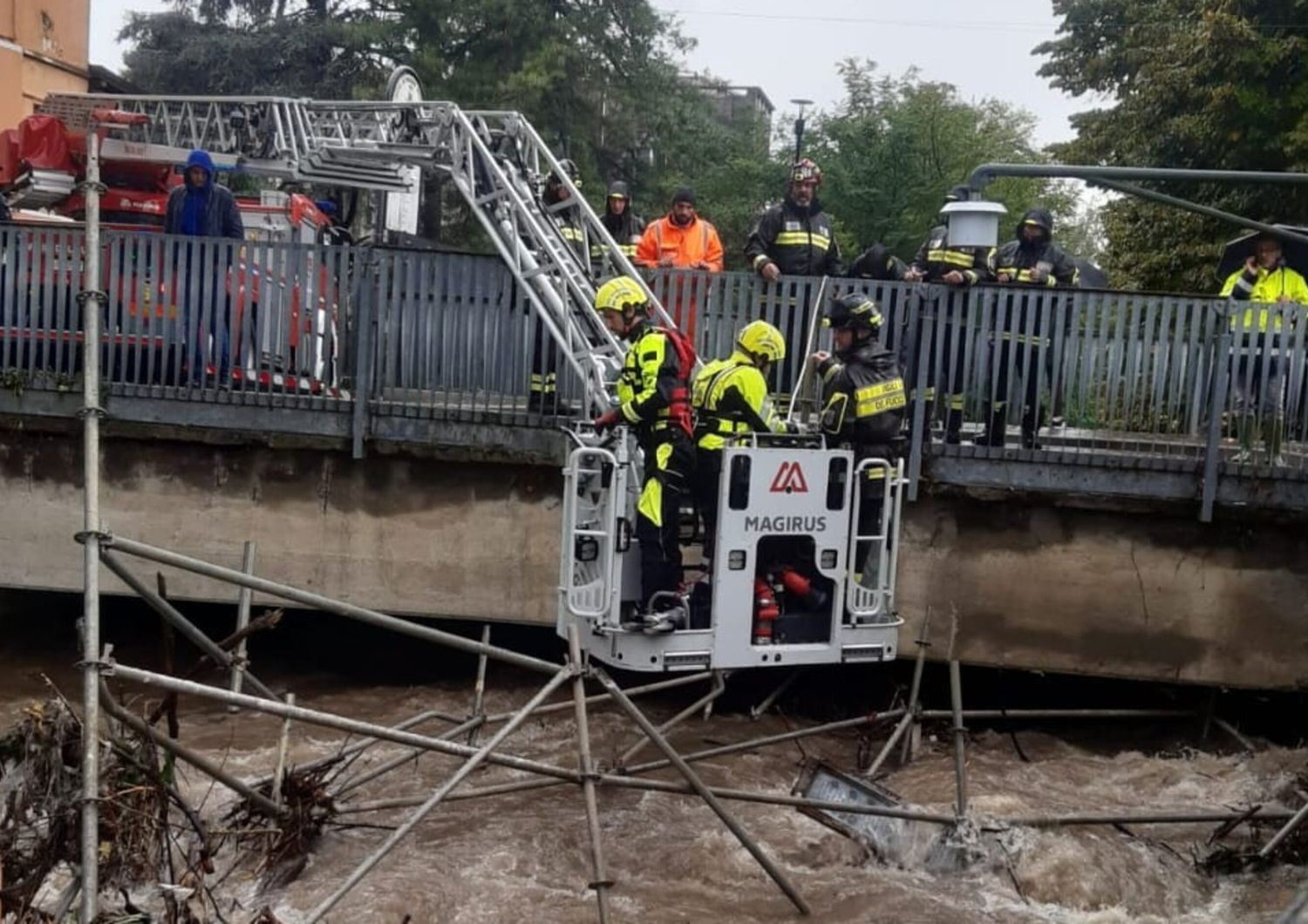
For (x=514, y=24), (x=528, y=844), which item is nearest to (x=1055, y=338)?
(x=528, y=844)

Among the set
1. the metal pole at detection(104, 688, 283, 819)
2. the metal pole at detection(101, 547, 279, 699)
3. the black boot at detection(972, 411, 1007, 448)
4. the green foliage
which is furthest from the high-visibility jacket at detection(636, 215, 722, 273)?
the green foliage

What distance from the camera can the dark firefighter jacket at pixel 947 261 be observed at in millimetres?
11180

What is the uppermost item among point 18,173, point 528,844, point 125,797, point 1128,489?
point 18,173

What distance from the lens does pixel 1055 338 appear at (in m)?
11.1

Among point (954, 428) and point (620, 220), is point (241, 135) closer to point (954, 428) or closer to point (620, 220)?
point (620, 220)

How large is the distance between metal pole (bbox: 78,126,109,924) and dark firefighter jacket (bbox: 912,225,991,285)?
6289 millimetres

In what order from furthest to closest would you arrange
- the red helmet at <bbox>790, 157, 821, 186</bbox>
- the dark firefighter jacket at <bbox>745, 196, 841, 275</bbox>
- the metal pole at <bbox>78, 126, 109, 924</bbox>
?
the dark firefighter jacket at <bbox>745, 196, 841, 275</bbox>, the red helmet at <bbox>790, 157, 821, 186</bbox>, the metal pole at <bbox>78, 126, 109, 924</bbox>

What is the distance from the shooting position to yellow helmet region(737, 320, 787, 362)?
359 inches

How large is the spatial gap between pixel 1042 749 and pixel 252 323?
23.0 ft

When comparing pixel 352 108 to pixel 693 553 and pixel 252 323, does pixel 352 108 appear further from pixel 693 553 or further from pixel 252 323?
pixel 693 553

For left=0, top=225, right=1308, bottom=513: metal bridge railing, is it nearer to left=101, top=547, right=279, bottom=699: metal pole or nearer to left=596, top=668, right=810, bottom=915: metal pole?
left=596, top=668, right=810, bottom=915: metal pole

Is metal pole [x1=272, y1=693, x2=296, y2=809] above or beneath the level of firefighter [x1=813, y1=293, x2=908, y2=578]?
beneath

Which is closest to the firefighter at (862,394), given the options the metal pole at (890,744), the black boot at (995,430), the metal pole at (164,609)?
the metal pole at (890,744)

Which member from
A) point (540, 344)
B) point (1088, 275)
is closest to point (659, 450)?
point (540, 344)
